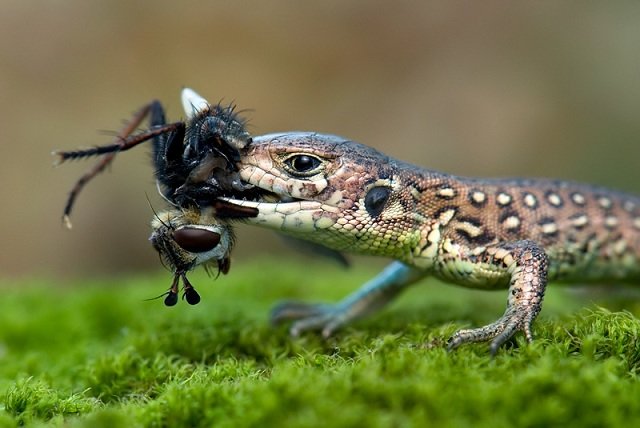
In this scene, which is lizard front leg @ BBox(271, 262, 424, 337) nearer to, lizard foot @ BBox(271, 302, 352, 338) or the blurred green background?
lizard foot @ BBox(271, 302, 352, 338)

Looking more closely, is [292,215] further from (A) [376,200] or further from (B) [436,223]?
(B) [436,223]

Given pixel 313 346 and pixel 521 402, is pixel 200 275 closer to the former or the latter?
pixel 313 346

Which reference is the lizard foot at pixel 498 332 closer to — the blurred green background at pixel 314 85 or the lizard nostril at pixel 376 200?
the lizard nostril at pixel 376 200

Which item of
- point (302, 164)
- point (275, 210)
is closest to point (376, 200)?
point (302, 164)

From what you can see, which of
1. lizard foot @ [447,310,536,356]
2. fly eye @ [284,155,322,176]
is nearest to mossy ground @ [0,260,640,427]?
lizard foot @ [447,310,536,356]

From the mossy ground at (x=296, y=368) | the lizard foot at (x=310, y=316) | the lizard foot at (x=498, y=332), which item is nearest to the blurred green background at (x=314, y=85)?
the mossy ground at (x=296, y=368)

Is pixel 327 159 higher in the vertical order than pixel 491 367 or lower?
higher

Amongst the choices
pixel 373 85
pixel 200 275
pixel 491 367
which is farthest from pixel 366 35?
pixel 491 367

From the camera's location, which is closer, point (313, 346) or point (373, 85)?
point (313, 346)
